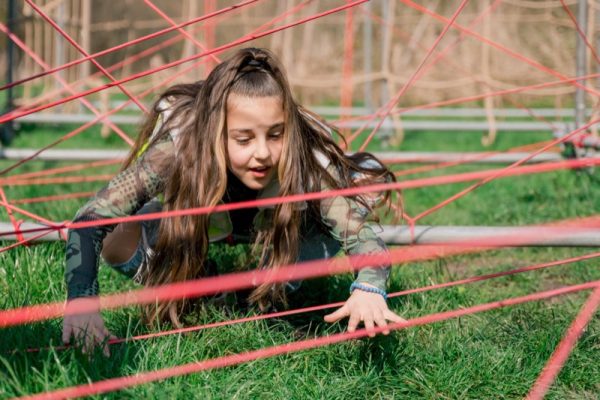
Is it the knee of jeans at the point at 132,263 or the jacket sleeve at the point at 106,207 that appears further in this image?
the knee of jeans at the point at 132,263

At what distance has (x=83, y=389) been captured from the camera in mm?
1228

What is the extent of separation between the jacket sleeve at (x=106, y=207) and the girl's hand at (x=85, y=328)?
2 centimetres

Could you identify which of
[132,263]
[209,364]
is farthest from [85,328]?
[132,263]

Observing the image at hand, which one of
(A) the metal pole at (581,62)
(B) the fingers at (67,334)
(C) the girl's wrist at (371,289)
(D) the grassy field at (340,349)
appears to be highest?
(A) the metal pole at (581,62)

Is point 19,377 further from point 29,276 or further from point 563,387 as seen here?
point 563,387

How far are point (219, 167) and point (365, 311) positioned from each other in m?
0.42

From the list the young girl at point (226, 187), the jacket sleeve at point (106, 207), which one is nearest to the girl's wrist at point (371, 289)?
the young girl at point (226, 187)

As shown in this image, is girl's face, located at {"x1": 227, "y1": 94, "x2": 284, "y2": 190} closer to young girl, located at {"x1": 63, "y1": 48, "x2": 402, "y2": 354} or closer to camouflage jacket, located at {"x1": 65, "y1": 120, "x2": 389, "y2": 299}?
young girl, located at {"x1": 63, "y1": 48, "x2": 402, "y2": 354}

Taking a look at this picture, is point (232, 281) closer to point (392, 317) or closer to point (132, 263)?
point (132, 263)

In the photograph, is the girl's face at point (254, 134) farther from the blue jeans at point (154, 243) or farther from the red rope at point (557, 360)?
the red rope at point (557, 360)

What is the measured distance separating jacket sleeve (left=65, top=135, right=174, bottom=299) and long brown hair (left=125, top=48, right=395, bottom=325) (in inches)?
1.2

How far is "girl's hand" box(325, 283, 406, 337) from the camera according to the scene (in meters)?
1.38

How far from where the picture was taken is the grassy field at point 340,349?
1364 mm

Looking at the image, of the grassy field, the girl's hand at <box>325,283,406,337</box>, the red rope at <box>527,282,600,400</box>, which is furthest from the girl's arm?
the red rope at <box>527,282,600,400</box>
